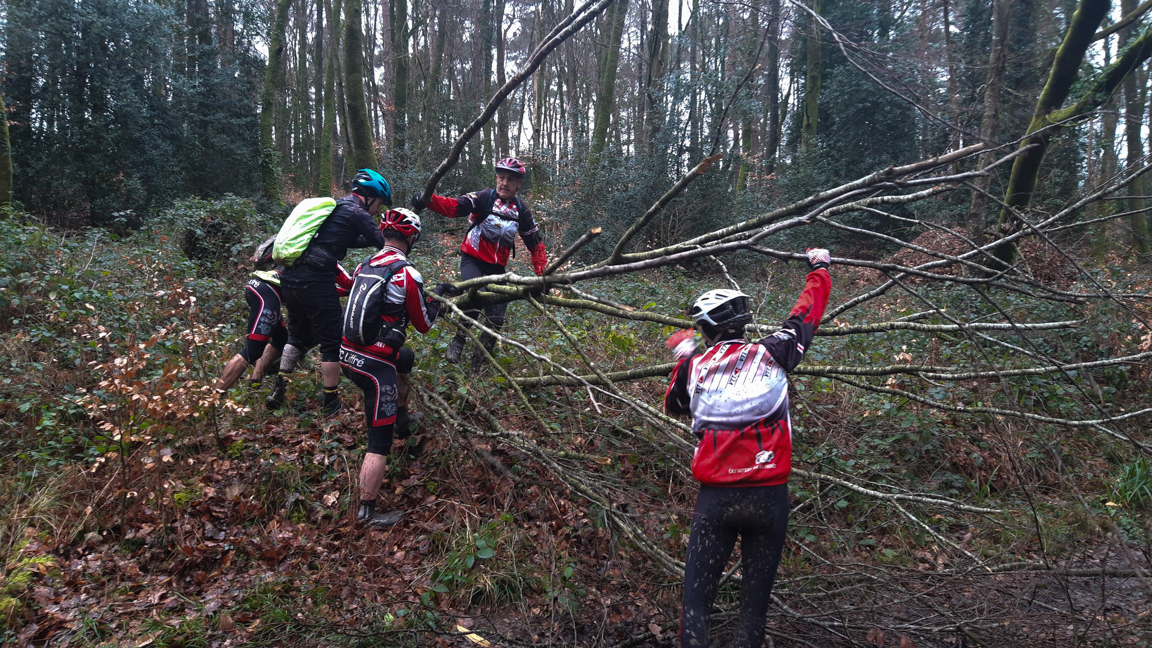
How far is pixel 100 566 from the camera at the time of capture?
11.8ft

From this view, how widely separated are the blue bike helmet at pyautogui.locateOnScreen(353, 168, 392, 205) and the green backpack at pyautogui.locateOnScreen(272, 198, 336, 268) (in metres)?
0.24

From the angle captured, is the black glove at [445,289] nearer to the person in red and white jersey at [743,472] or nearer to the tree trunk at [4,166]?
the person in red and white jersey at [743,472]

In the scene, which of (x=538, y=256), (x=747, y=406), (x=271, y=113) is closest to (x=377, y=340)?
(x=538, y=256)

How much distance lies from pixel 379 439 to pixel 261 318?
1.94m

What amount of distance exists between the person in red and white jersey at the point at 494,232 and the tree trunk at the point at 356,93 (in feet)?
6.96

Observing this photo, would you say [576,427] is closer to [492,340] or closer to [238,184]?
[492,340]

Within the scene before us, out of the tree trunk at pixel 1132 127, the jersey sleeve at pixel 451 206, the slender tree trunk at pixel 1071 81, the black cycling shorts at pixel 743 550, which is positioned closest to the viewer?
the black cycling shorts at pixel 743 550

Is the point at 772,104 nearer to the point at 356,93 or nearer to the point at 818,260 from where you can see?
the point at 356,93

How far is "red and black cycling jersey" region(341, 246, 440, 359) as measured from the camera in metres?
4.02

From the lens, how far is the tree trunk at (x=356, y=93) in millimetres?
7410

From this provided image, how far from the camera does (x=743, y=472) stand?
2.66m

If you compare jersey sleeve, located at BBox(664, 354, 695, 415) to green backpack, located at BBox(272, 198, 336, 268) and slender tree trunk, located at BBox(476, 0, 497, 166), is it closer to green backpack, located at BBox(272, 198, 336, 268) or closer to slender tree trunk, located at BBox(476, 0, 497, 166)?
green backpack, located at BBox(272, 198, 336, 268)

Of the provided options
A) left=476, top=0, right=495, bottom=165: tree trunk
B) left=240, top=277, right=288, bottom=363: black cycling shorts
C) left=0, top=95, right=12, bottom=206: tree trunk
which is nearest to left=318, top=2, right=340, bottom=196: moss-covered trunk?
left=476, top=0, right=495, bottom=165: tree trunk

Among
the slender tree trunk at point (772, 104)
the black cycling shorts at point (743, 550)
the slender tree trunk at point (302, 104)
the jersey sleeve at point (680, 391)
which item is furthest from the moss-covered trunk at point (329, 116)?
the black cycling shorts at point (743, 550)
